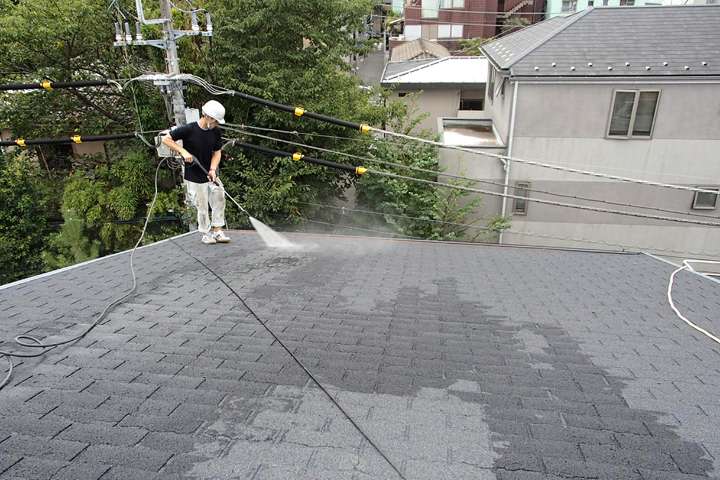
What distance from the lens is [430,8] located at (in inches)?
1330

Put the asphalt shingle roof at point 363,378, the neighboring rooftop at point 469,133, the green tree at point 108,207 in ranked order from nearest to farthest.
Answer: the asphalt shingle roof at point 363,378, the green tree at point 108,207, the neighboring rooftop at point 469,133

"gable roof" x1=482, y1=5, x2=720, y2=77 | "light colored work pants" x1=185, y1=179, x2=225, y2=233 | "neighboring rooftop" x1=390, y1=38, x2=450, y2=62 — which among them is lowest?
"light colored work pants" x1=185, y1=179, x2=225, y2=233

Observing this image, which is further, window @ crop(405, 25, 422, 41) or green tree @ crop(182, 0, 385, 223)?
window @ crop(405, 25, 422, 41)

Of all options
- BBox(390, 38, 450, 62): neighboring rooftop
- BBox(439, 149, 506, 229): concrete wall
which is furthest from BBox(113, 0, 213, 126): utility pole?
BBox(390, 38, 450, 62): neighboring rooftop

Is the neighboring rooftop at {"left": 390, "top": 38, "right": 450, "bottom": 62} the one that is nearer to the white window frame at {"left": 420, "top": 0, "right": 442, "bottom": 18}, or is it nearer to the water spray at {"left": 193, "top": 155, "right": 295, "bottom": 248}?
the white window frame at {"left": 420, "top": 0, "right": 442, "bottom": 18}

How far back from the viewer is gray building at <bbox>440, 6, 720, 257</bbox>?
10.6m

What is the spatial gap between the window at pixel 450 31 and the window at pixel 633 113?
26.4 m

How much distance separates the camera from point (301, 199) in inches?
433

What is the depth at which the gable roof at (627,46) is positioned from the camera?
1051 centimetres

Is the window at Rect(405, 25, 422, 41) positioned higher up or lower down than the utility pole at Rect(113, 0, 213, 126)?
higher up

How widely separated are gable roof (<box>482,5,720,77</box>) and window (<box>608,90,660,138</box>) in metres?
0.53

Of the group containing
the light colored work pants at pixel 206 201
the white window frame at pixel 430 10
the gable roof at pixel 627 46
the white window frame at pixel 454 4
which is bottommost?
the light colored work pants at pixel 206 201

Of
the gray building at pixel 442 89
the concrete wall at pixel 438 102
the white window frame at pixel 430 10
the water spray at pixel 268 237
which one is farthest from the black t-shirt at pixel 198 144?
the white window frame at pixel 430 10

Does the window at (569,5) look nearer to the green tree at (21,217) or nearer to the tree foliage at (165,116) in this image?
the tree foliage at (165,116)
